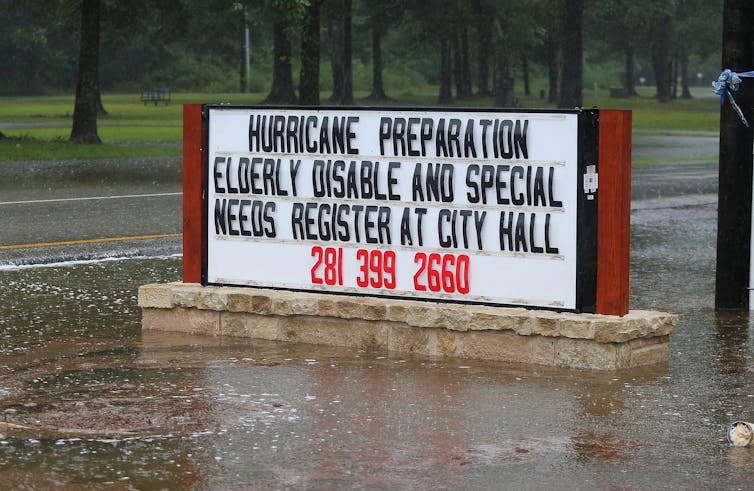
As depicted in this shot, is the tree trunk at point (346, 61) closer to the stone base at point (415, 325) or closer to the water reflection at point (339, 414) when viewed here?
the water reflection at point (339, 414)

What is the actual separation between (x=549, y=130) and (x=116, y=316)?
3294mm

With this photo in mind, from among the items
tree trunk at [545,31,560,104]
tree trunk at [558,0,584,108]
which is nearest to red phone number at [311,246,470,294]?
tree trunk at [558,0,584,108]

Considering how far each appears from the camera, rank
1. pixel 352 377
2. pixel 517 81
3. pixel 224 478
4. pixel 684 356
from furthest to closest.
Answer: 1. pixel 517 81
2. pixel 684 356
3. pixel 352 377
4. pixel 224 478

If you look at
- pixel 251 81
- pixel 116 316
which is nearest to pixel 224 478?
pixel 116 316

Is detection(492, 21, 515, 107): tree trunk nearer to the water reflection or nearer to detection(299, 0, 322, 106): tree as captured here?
detection(299, 0, 322, 106): tree

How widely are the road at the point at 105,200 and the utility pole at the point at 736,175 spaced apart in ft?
17.7

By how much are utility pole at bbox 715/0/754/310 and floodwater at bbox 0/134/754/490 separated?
45 cm

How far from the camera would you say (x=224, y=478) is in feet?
18.5

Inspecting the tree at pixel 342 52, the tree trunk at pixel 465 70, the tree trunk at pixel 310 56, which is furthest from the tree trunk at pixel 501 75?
the tree trunk at pixel 310 56

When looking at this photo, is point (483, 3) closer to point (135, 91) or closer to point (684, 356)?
point (135, 91)

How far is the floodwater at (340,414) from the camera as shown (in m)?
5.73

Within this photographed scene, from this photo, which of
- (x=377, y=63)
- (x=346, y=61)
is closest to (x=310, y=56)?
(x=346, y=61)

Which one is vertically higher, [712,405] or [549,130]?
[549,130]

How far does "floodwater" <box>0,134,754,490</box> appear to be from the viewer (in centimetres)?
573
